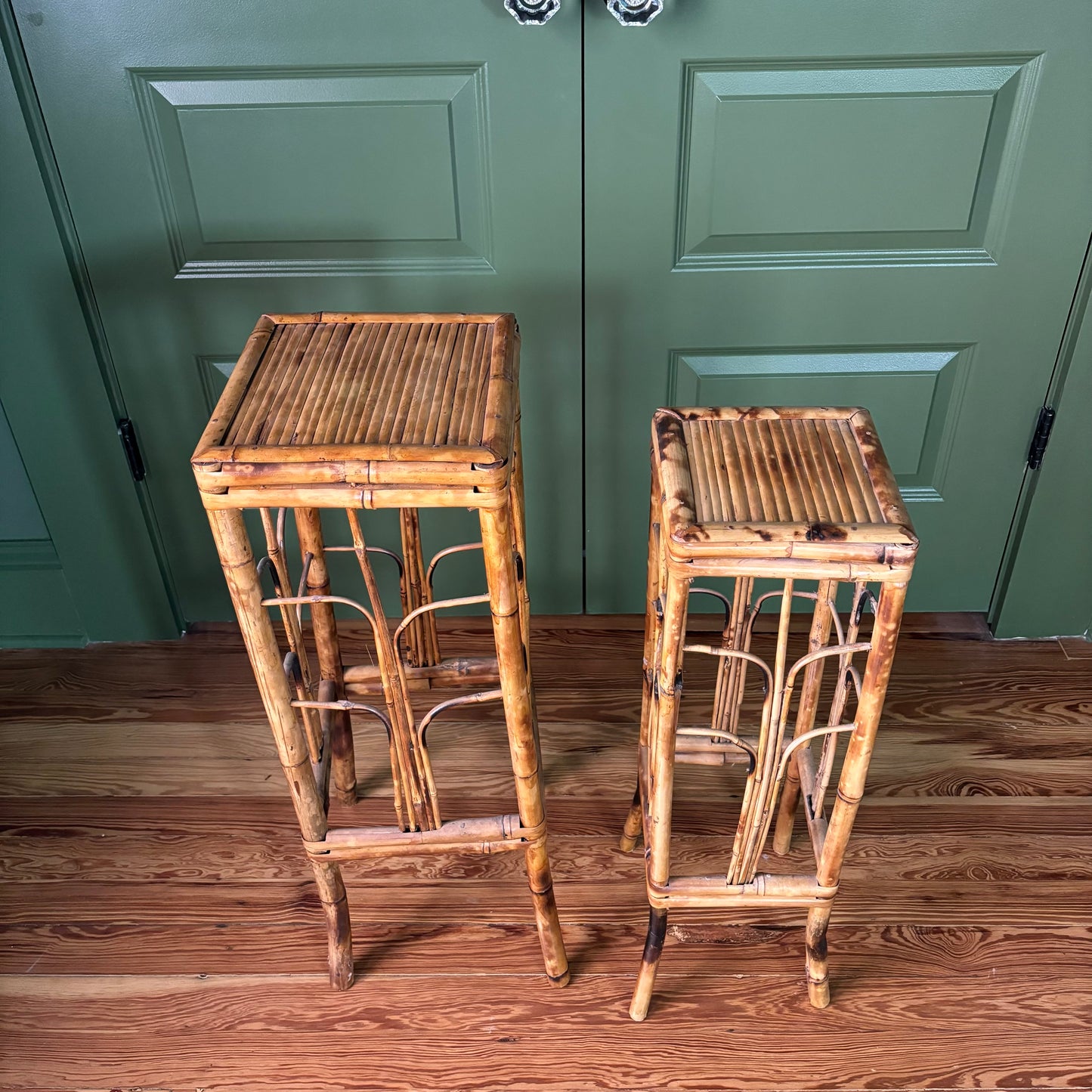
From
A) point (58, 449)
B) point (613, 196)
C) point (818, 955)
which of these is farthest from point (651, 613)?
point (58, 449)

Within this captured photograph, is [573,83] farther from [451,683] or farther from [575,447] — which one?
[451,683]

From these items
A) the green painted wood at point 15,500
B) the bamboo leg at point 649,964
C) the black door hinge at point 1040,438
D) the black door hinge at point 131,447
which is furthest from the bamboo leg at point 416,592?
the black door hinge at point 1040,438

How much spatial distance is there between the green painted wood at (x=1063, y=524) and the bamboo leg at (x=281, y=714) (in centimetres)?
143

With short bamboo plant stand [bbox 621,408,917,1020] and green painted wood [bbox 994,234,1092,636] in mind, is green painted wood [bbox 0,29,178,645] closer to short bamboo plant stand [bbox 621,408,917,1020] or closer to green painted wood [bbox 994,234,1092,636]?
short bamboo plant stand [bbox 621,408,917,1020]

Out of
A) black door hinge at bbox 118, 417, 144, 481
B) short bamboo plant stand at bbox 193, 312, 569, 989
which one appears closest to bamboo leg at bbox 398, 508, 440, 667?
short bamboo plant stand at bbox 193, 312, 569, 989

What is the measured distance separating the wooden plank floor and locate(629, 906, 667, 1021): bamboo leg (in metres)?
0.03

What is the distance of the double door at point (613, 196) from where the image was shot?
1458mm

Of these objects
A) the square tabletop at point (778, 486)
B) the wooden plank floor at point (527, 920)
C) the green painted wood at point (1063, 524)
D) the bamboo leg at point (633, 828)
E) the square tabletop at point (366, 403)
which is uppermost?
the square tabletop at point (366, 403)

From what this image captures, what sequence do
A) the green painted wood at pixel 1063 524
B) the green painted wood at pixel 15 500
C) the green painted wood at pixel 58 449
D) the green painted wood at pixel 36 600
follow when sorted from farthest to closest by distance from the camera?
the green painted wood at pixel 36 600 < the green painted wood at pixel 15 500 < the green painted wood at pixel 1063 524 < the green painted wood at pixel 58 449

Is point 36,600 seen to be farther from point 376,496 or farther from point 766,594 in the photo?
point 766,594

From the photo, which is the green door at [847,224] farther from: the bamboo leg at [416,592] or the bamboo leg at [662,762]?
A: the bamboo leg at [662,762]

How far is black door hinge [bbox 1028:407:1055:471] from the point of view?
176 cm

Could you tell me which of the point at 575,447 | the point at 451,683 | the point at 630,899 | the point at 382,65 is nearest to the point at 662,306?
the point at 575,447

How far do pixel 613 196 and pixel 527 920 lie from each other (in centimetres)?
118
